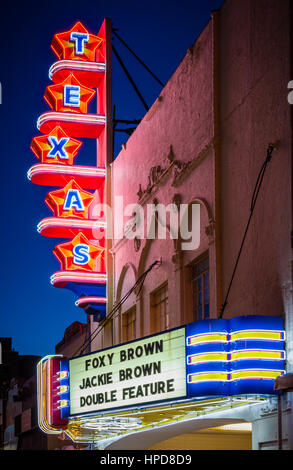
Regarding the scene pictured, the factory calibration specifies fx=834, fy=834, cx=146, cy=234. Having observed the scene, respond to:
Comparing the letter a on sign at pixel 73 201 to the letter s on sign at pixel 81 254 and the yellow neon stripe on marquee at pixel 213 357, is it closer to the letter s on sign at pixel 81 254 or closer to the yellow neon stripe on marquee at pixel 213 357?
the letter s on sign at pixel 81 254

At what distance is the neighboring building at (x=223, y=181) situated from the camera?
13.3m

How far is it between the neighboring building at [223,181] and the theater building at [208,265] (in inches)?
1.3

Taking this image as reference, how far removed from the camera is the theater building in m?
12.8

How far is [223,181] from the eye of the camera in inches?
616

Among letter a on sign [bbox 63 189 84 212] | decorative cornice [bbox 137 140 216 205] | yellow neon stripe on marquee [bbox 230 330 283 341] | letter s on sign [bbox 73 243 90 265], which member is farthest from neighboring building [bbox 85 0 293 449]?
letter a on sign [bbox 63 189 84 212]

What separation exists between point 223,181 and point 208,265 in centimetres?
Result: 181

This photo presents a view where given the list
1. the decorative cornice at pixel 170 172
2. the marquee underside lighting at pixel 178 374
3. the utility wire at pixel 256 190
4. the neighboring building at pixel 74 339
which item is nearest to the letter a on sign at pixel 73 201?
the decorative cornice at pixel 170 172

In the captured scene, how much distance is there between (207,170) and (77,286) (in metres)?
7.47

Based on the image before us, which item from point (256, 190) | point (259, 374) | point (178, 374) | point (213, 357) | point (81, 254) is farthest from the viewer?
point (81, 254)

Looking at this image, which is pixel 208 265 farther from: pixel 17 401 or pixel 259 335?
pixel 17 401

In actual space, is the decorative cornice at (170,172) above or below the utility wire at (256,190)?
above

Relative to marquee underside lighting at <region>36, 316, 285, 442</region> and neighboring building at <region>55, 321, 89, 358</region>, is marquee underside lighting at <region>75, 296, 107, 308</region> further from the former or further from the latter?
neighboring building at <region>55, 321, 89, 358</region>

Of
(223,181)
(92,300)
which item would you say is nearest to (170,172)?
(223,181)
